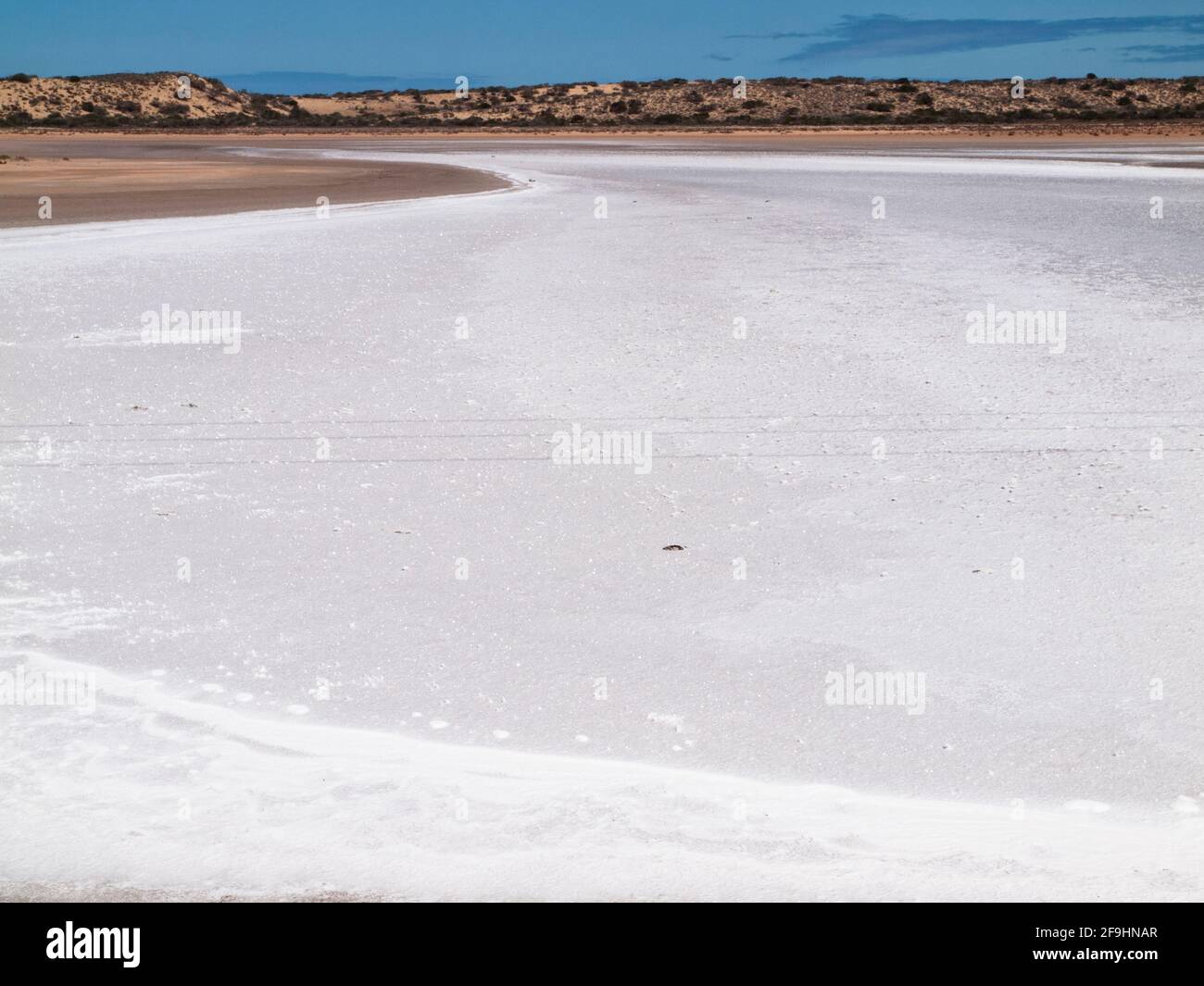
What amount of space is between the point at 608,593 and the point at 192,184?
24758 mm

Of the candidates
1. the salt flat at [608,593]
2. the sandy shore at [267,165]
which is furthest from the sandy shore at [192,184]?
the salt flat at [608,593]

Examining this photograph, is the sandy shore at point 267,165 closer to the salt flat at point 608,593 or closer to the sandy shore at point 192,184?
the sandy shore at point 192,184

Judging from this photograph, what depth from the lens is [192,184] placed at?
28094mm

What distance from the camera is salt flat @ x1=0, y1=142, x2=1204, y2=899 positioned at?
395 cm

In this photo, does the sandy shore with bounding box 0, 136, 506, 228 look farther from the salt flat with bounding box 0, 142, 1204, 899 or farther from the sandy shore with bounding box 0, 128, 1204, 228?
the salt flat with bounding box 0, 142, 1204, 899

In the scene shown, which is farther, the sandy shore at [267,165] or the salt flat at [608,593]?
the sandy shore at [267,165]

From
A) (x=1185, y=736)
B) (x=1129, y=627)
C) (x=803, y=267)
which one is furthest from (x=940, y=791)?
(x=803, y=267)

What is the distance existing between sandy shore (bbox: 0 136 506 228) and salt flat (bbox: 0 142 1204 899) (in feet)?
34.4

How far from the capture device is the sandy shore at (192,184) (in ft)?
73.2

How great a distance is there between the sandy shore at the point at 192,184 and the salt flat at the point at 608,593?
10500mm

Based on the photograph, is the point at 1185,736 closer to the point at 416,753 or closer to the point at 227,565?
the point at 416,753

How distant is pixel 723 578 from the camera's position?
19.7 ft

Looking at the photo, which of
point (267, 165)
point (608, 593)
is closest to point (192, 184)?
point (267, 165)
